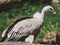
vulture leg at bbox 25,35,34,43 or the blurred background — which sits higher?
the blurred background

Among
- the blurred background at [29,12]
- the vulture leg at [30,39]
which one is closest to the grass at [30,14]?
the blurred background at [29,12]

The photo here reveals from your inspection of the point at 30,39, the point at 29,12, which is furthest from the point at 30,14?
the point at 30,39

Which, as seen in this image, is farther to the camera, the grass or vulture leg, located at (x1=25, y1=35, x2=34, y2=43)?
the grass

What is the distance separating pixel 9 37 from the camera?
3832 millimetres

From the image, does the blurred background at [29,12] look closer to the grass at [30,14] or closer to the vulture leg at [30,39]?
the grass at [30,14]

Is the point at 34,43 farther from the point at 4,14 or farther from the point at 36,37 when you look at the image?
the point at 4,14

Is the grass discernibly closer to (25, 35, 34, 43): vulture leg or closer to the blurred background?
the blurred background

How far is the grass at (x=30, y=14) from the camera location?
13.9 feet

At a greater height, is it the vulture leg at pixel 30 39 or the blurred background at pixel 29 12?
the blurred background at pixel 29 12

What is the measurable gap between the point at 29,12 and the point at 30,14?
0.24ft

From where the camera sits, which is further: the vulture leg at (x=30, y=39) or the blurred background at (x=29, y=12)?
the blurred background at (x=29, y=12)

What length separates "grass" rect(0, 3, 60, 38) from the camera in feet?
13.9

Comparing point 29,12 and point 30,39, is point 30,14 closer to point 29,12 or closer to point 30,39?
point 29,12

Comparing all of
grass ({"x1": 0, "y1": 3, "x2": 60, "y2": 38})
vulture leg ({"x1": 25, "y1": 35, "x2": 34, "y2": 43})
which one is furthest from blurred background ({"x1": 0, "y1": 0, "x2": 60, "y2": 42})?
vulture leg ({"x1": 25, "y1": 35, "x2": 34, "y2": 43})
